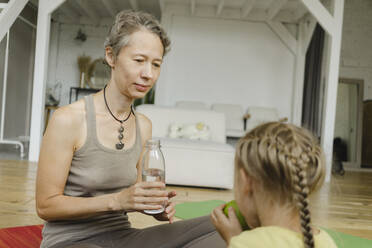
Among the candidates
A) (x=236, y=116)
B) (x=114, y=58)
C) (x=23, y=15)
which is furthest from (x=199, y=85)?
(x=114, y=58)

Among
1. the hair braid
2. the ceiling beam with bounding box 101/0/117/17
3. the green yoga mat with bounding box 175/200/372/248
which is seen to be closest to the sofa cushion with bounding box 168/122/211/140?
the green yoga mat with bounding box 175/200/372/248

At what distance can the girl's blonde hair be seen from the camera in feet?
2.28

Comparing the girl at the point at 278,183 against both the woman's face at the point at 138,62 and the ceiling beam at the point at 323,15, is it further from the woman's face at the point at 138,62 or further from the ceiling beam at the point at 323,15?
the ceiling beam at the point at 323,15

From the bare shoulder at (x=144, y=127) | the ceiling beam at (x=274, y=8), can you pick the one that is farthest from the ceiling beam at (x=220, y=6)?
the bare shoulder at (x=144, y=127)

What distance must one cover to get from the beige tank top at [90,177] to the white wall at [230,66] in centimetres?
667

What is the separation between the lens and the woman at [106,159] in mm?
1043

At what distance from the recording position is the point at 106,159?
1128mm

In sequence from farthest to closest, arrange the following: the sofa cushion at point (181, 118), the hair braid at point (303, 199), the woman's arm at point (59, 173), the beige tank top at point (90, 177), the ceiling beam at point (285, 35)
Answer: the ceiling beam at point (285, 35) → the sofa cushion at point (181, 118) → the beige tank top at point (90, 177) → the woman's arm at point (59, 173) → the hair braid at point (303, 199)

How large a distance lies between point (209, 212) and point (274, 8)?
5421 mm

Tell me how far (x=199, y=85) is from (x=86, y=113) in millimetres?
6832

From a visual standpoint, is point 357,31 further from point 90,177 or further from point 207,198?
point 90,177

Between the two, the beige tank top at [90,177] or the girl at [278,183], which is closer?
the girl at [278,183]

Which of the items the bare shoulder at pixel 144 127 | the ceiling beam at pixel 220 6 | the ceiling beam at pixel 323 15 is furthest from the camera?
the ceiling beam at pixel 220 6

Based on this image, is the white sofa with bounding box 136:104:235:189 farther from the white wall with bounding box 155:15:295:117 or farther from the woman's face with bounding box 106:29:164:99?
the white wall with bounding box 155:15:295:117
